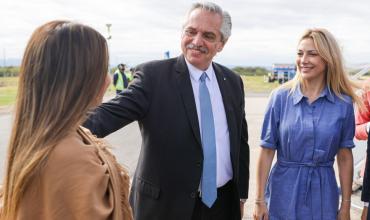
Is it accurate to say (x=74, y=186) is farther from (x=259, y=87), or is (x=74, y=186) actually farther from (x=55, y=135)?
(x=259, y=87)

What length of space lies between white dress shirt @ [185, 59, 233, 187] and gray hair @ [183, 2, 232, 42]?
262 millimetres

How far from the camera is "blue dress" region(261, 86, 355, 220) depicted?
9.10 ft

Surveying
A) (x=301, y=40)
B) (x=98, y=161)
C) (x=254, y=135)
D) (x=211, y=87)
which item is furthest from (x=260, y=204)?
(x=254, y=135)

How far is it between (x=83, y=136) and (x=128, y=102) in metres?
0.76

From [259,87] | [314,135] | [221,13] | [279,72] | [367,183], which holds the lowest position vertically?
[279,72]

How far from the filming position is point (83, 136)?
1.59m

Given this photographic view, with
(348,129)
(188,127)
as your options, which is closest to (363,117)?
(348,129)

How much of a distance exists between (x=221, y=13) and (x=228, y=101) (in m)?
0.56

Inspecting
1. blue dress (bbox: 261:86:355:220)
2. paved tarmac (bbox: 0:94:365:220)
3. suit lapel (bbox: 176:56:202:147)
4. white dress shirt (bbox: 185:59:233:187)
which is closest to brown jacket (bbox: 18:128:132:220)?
suit lapel (bbox: 176:56:202:147)

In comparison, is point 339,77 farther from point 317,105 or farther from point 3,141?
point 3,141

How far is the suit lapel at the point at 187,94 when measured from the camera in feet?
8.19

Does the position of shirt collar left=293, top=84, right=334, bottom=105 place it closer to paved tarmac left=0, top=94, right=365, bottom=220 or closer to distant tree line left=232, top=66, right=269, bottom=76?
paved tarmac left=0, top=94, right=365, bottom=220

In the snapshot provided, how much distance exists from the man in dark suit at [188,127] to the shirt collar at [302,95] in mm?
409

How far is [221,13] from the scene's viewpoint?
107 inches
